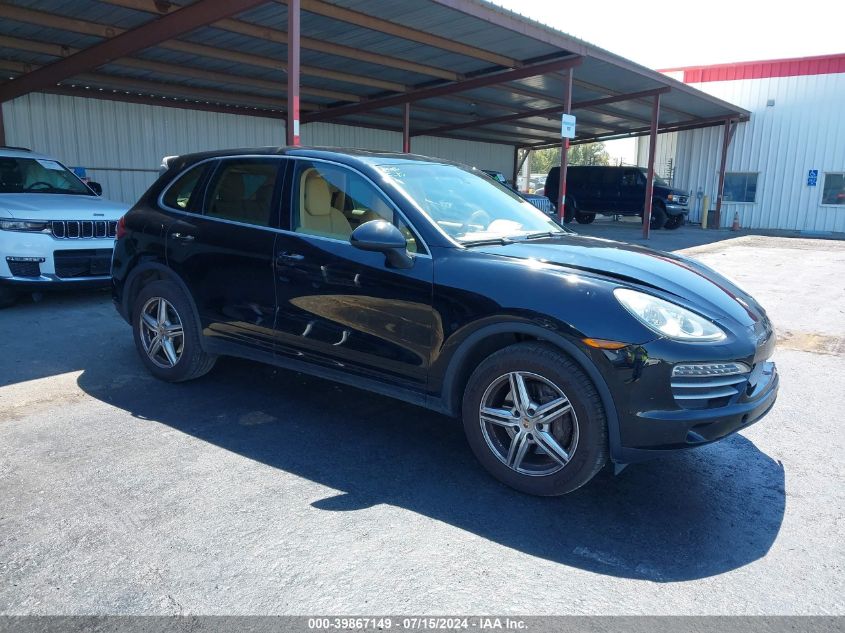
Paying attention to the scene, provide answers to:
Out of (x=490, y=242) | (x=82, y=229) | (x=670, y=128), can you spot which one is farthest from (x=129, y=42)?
(x=670, y=128)

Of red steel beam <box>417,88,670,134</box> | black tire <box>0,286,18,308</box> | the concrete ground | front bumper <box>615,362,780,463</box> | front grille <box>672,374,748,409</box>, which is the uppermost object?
red steel beam <box>417,88,670,134</box>

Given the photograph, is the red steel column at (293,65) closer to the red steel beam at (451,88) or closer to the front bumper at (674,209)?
the red steel beam at (451,88)

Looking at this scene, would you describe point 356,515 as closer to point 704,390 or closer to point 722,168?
point 704,390

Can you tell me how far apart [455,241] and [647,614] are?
2.03m

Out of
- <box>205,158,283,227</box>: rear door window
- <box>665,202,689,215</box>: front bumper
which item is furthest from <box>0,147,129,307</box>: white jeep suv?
<box>665,202,689,215</box>: front bumper

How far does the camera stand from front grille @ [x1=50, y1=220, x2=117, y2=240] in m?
7.01

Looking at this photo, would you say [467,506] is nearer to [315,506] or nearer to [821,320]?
[315,506]

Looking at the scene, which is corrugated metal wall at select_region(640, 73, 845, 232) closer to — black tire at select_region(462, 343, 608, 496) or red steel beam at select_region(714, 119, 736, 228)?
red steel beam at select_region(714, 119, 736, 228)

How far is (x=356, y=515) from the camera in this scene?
306 cm

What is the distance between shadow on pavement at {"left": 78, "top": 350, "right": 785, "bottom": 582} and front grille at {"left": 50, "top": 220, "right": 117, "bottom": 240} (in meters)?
2.89

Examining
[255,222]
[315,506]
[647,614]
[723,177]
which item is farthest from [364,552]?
[723,177]

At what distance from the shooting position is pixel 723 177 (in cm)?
2538

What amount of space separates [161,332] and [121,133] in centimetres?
1484

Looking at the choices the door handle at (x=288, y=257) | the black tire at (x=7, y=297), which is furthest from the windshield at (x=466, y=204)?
the black tire at (x=7, y=297)
